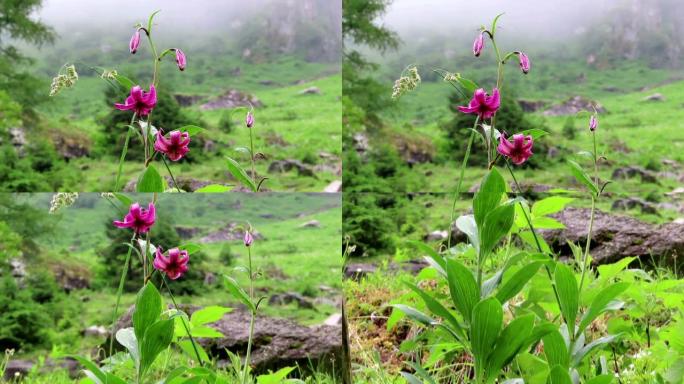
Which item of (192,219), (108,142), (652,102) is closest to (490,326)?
(192,219)

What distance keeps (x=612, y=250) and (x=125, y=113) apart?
2.82 meters

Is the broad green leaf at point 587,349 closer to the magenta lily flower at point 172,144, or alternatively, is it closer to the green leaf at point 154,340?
the green leaf at point 154,340

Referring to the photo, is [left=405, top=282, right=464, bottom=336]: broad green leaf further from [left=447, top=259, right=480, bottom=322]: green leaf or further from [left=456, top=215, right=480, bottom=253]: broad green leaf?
[left=456, top=215, right=480, bottom=253]: broad green leaf

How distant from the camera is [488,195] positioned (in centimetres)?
193

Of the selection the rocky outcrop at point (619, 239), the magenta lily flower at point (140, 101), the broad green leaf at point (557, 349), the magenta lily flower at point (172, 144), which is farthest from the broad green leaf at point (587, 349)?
the rocky outcrop at point (619, 239)

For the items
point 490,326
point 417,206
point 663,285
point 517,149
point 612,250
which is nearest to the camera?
point 490,326

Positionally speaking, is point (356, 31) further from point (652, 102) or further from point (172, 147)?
point (172, 147)

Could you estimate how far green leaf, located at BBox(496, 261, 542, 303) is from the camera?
193 cm

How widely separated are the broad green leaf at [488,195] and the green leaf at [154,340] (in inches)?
28.3

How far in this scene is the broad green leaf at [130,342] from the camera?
193 cm

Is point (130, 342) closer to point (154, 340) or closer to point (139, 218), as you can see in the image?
point (154, 340)

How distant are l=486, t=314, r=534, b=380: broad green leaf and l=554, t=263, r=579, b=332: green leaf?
14 centimetres

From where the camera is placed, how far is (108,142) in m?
5.00

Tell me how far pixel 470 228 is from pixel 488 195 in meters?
0.14
